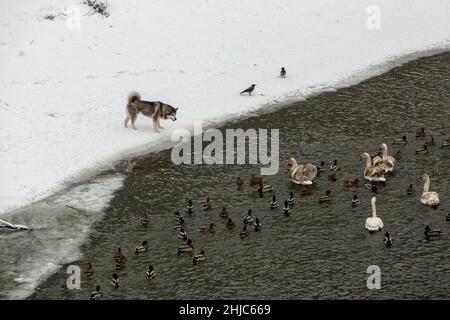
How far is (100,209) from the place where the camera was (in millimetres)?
27875

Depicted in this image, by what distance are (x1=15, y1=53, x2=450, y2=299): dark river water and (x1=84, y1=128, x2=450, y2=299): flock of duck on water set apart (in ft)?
0.69

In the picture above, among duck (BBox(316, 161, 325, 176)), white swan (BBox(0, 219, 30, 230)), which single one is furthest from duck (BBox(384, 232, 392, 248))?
white swan (BBox(0, 219, 30, 230))

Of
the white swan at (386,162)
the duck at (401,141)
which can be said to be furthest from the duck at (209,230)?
the duck at (401,141)

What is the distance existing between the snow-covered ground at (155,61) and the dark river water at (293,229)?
11.6 ft

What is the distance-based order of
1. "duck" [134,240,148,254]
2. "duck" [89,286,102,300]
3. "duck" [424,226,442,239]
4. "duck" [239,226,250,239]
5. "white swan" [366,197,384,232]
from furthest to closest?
"duck" [239,226,250,239] < "white swan" [366,197,384,232] < "duck" [424,226,442,239] < "duck" [134,240,148,254] < "duck" [89,286,102,300]

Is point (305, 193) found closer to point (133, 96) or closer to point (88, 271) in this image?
point (88, 271)

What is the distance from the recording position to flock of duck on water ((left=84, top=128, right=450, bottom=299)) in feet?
78.1

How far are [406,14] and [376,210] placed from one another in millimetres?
31245

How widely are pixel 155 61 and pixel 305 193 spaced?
60.4 feet

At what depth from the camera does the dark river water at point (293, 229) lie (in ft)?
72.3

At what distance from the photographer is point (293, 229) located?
1000 inches

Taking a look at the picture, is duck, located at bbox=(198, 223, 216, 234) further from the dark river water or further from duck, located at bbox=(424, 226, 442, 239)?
duck, located at bbox=(424, 226, 442, 239)

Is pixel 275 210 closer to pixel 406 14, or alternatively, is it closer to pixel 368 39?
pixel 368 39

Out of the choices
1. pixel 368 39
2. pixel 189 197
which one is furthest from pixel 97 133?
pixel 368 39
